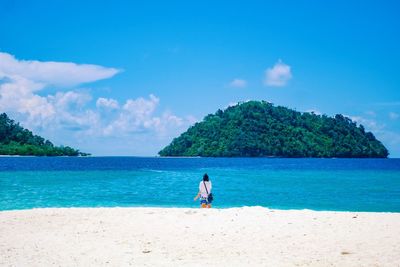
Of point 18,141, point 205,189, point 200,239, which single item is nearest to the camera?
point 200,239

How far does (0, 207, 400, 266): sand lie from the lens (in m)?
10.5

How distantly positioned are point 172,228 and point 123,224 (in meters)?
1.97

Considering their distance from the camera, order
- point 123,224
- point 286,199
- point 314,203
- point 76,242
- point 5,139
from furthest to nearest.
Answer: point 5,139 < point 286,199 < point 314,203 < point 123,224 < point 76,242

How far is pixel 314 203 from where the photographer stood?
1212 inches

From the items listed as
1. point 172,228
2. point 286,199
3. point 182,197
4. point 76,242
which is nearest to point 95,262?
point 76,242

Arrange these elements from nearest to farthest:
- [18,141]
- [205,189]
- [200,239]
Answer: [200,239], [205,189], [18,141]

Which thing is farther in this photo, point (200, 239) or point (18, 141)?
point (18, 141)

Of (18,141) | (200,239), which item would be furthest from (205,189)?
(18,141)

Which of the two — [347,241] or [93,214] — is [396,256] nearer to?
[347,241]

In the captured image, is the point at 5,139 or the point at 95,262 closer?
the point at 95,262

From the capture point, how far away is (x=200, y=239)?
12.8 m

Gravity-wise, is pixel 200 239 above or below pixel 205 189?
below

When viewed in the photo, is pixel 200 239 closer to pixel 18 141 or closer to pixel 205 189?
pixel 205 189

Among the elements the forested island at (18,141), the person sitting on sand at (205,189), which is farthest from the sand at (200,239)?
the forested island at (18,141)
